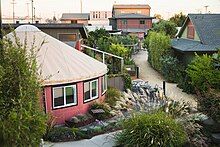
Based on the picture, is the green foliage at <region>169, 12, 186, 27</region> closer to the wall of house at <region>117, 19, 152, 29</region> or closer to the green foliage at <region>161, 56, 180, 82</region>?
the wall of house at <region>117, 19, 152, 29</region>

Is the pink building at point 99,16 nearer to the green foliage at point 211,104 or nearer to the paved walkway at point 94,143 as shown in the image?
the paved walkway at point 94,143

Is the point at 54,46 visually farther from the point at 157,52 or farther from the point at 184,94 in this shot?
the point at 157,52

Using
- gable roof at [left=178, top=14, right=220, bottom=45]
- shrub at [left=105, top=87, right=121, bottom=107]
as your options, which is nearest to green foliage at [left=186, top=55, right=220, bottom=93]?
shrub at [left=105, top=87, right=121, bottom=107]

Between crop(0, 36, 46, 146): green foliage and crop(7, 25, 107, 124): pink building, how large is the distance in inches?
298

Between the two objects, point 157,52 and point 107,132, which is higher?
point 157,52

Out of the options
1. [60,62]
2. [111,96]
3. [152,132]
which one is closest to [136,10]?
[111,96]

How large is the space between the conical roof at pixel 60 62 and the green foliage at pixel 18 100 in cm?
801

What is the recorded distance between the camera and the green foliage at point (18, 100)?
6176 millimetres

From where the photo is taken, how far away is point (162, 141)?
35.1ft

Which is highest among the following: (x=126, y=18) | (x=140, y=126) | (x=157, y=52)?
(x=126, y=18)

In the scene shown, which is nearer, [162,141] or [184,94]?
[162,141]

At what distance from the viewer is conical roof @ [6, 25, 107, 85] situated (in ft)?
49.7

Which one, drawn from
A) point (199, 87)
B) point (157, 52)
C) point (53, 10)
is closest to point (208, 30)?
point (157, 52)

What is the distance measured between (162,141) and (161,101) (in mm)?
2041
